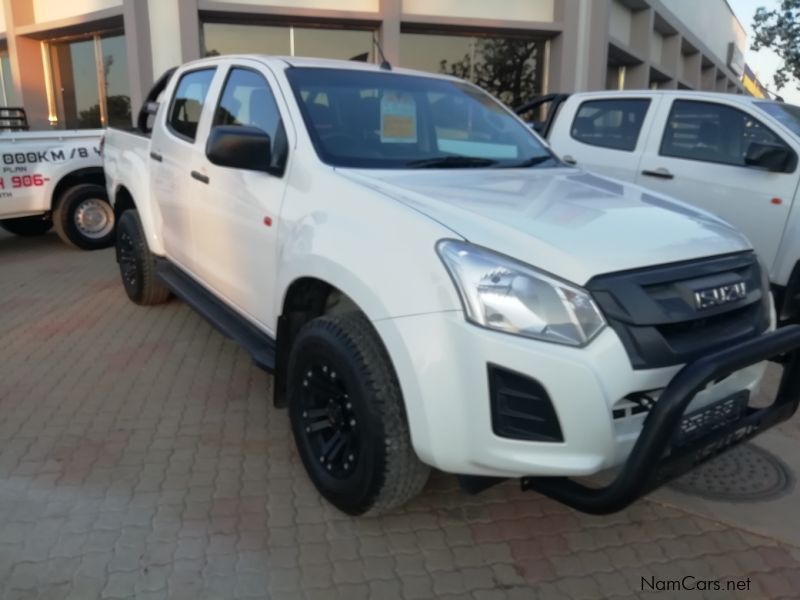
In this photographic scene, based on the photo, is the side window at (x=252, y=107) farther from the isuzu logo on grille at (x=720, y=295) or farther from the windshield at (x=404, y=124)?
the isuzu logo on grille at (x=720, y=295)

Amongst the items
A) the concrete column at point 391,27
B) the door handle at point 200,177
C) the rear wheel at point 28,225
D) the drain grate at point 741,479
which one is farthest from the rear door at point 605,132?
the rear wheel at point 28,225

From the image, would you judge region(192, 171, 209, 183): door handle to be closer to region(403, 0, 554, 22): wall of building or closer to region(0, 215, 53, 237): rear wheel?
region(0, 215, 53, 237): rear wheel

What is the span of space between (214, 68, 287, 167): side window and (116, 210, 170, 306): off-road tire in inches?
68.9

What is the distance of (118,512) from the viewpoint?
9.79 ft

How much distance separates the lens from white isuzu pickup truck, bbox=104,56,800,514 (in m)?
2.18

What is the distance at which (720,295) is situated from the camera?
244 centimetres

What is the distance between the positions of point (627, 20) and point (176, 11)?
11.3 metres

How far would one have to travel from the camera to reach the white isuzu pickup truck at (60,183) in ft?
26.0

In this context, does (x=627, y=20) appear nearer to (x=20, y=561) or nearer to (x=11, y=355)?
(x=11, y=355)

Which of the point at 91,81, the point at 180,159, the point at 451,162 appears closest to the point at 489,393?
the point at 451,162

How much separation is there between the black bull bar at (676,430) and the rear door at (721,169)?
9.47ft

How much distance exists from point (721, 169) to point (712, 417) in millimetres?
3604

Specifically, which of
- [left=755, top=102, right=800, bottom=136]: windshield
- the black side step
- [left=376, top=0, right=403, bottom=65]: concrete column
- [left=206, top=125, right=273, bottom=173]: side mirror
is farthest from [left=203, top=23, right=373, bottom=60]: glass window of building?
[left=206, top=125, right=273, bottom=173]: side mirror

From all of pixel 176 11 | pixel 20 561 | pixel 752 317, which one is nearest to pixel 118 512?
pixel 20 561
